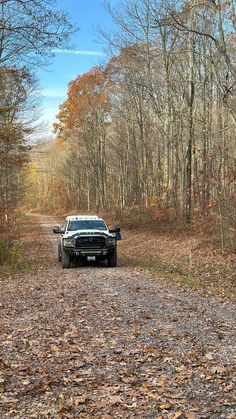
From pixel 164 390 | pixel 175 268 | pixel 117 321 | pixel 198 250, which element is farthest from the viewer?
pixel 198 250

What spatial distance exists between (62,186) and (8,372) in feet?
224

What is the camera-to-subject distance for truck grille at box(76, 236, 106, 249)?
49.3 ft

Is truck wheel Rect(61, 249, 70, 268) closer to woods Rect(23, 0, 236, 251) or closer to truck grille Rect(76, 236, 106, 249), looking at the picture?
truck grille Rect(76, 236, 106, 249)

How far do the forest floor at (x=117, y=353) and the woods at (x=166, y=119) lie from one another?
8.67m

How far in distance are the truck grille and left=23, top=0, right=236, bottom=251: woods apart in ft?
16.7

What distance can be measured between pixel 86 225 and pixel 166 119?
12.2 m

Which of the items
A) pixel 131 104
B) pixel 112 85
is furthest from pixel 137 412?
pixel 112 85

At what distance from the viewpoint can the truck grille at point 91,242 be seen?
49.3ft

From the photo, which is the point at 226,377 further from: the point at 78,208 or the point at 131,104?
the point at 78,208

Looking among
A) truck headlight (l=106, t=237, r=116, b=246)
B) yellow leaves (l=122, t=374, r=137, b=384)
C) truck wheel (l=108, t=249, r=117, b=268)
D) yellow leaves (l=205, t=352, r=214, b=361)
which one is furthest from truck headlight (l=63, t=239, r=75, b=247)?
yellow leaves (l=122, t=374, r=137, b=384)

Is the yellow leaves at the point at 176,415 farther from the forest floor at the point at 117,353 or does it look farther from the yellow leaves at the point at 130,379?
the yellow leaves at the point at 130,379

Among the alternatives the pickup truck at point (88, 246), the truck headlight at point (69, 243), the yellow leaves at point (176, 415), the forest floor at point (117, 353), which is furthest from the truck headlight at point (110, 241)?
the yellow leaves at point (176, 415)

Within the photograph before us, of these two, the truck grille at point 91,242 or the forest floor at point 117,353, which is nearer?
the forest floor at point 117,353

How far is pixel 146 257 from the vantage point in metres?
19.1
